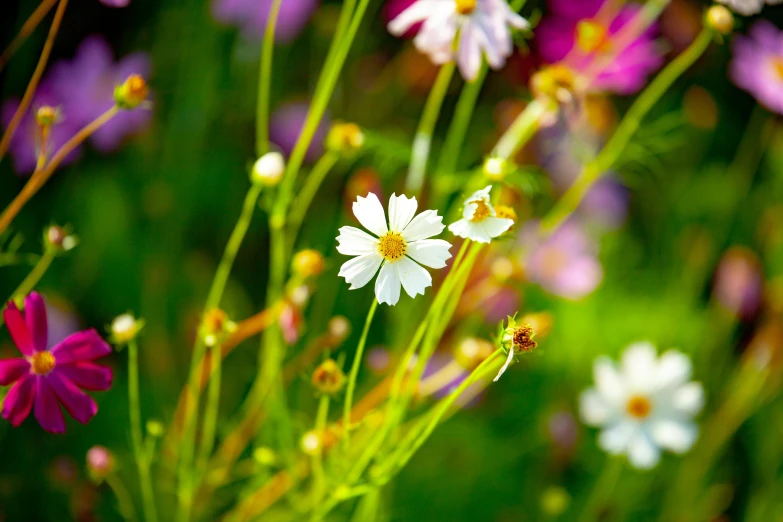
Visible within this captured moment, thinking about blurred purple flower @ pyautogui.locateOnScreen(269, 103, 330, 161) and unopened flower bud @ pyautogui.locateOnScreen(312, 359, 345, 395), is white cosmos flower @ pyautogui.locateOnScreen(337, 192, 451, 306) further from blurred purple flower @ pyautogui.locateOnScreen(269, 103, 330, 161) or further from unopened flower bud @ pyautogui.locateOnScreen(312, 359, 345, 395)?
blurred purple flower @ pyautogui.locateOnScreen(269, 103, 330, 161)

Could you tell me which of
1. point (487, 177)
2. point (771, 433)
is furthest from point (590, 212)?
point (487, 177)

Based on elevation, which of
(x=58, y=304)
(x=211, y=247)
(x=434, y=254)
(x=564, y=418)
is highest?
(x=211, y=247)

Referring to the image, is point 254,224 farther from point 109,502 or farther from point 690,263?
point 690,263

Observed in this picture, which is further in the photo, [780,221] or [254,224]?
[780,221]

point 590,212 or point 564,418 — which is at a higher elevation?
point 590,212

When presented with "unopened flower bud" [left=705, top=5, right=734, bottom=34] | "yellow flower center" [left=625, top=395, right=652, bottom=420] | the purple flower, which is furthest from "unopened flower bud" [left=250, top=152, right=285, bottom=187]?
the purple flower

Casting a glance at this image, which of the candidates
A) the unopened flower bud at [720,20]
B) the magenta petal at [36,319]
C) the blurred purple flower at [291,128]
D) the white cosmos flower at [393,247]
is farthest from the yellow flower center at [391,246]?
the blurred purple flower at [291,128]

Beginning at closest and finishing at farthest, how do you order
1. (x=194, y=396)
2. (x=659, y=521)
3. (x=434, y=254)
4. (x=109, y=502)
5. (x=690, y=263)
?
(x=434, y=254), (x=194, y=396), (x=109, y=502), (x=659, y=521), (x=690, y=263)

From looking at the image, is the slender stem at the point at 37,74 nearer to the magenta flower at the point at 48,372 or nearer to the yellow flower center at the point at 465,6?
the magenta flower at the point at 48,372
